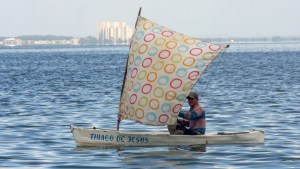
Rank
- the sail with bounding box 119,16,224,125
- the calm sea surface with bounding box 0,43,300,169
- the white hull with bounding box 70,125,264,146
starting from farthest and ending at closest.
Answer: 1. the sail with bounding box 119,16,224,125
2. the white hull with bounding box 70,125,264,146
3. the calm sea surface with bounding box 0,43,300,169

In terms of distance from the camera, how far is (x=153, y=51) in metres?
25.7

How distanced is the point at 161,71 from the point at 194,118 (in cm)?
189

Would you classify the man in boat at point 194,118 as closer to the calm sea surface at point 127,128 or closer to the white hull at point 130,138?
the white hull at point 130,138

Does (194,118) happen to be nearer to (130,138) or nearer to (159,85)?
(159,85)

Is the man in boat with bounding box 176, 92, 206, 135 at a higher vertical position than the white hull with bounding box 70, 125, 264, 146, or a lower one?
higher

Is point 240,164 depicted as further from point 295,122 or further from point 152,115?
point 295,122

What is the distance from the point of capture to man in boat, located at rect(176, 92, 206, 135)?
25.2 metres

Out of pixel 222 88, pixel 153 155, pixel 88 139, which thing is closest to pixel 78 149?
pixel 88 139

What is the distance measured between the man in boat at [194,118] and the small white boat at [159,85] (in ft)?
0.98

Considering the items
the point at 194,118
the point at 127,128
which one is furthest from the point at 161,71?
the point at 127,128

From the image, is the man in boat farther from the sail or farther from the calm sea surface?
the calm sea surface

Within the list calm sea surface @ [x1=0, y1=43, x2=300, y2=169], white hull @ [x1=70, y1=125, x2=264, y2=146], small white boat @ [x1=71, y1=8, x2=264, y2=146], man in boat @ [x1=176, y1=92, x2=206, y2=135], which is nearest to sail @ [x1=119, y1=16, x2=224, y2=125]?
small white boat @ [x1=71, y1=8, x2=264, y2=146]

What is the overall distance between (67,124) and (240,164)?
41.3 ft

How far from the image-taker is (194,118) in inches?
994
